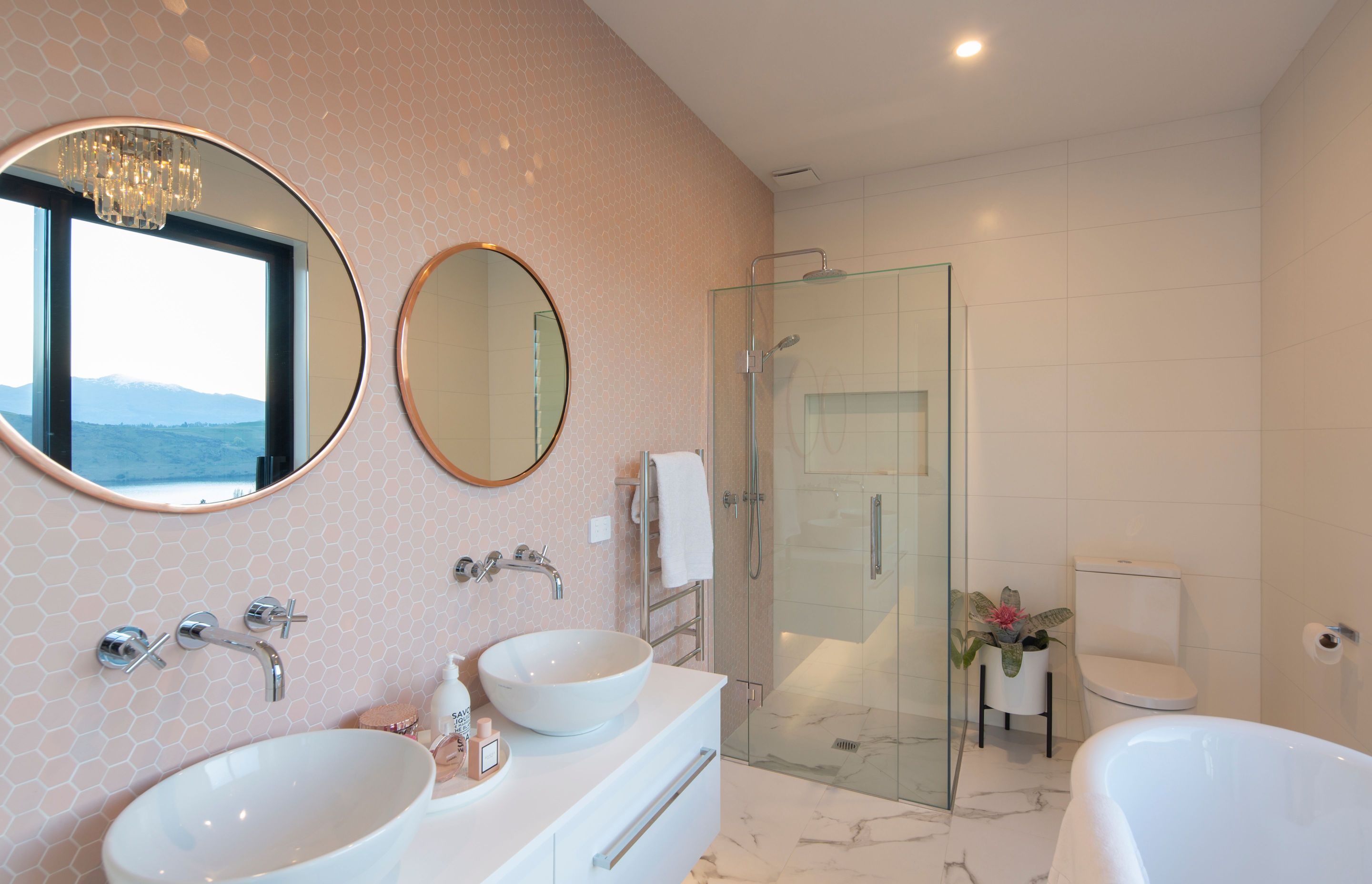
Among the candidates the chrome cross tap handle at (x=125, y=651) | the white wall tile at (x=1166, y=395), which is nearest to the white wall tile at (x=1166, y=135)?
the white wall tile at (x=1166, y=395)

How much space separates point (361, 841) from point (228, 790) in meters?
0.38

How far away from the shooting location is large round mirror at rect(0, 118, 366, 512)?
0.94m

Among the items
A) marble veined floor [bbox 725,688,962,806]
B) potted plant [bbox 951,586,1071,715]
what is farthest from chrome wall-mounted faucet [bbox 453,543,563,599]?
potted plant [bbox 951,586,1071,715]

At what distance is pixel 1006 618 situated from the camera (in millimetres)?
2873

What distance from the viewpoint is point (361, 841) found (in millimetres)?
858

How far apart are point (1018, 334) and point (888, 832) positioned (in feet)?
6.91

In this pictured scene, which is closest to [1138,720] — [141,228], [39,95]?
[141,228]

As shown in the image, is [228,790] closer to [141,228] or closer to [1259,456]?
[141,228]

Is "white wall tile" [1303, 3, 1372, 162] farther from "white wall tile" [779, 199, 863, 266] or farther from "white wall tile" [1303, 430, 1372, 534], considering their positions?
"white wall tile" [779, 199, 863, 266]

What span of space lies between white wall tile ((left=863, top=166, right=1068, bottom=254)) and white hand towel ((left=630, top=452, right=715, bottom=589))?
1.63 meters

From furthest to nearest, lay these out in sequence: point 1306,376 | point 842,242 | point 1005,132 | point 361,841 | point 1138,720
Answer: point 842,242
point 1005,132
point 1306,376
point 1138,720
point 361,841

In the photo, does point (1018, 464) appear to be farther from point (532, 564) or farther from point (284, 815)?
point (284, 815)

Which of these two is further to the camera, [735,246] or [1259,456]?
[735,246]

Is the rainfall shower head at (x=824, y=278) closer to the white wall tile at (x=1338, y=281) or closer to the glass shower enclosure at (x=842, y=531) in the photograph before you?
the glass shower enclosure at (x=842, y=531)
